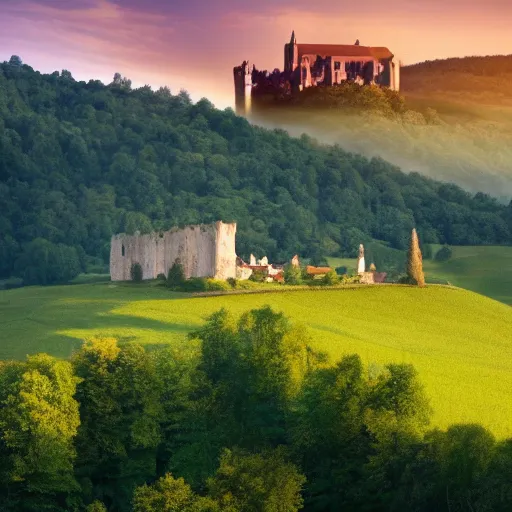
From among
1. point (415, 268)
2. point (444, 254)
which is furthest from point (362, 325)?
point (444, 254)

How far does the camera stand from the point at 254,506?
193 feet

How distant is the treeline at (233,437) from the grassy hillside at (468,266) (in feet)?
182

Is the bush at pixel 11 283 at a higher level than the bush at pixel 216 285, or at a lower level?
lower

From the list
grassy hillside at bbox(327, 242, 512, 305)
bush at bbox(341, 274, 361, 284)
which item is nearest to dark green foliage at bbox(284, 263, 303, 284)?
bush at bbox(341, 274, 361, 284)

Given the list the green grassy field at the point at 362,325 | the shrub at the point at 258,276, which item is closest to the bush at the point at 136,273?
the green grassy field at the point at 362,325

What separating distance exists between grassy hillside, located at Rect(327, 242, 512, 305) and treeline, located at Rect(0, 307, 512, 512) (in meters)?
55.4

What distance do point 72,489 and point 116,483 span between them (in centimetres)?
302

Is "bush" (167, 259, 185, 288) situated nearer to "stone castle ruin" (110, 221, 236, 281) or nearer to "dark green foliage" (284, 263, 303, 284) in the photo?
"stone castle ruin" (110, 221, 236, 281)

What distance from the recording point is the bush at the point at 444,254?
149250 millimetres

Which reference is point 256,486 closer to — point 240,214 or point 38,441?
point 38,441

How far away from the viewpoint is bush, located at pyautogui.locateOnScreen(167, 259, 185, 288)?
102 metres

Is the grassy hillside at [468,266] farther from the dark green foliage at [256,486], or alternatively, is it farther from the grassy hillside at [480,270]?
the dark green foliage at [256,486]

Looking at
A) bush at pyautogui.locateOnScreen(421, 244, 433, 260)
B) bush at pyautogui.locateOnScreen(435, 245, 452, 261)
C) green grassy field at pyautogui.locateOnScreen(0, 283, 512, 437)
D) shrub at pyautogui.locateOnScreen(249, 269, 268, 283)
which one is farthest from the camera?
bush at pyautogui.locateOnScreen(421, 244, 433, 260)

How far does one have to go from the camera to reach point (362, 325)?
92812 mm
